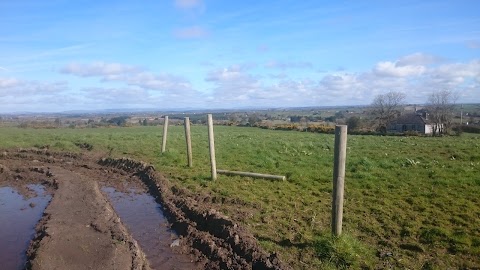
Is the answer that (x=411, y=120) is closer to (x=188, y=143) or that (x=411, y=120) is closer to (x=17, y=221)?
(x=188, y=143)

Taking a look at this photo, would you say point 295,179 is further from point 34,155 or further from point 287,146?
point 34,155

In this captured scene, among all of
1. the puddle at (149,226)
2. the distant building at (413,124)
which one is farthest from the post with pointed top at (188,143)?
the distant building at (413,124)

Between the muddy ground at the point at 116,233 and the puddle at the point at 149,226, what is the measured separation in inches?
6.7

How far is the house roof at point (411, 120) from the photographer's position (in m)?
76.2

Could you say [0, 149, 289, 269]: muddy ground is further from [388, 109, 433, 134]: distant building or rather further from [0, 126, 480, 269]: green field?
[388, 109, 433, 134]: distant building

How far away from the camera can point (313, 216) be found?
9195 mm

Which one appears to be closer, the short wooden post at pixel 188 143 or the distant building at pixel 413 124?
the short wooden post at pixel 188 143

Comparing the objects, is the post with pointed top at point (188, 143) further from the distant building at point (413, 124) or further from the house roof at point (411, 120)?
the house roof at point (411, 120)

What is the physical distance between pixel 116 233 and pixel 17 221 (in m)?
3.53

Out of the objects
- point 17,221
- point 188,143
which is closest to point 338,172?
point 17,221

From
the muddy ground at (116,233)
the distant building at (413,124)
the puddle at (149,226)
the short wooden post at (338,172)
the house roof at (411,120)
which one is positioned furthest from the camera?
the house roof at (411,120)

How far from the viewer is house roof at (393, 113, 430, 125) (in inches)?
3002

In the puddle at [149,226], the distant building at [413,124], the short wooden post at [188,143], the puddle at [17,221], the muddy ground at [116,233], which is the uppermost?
the short wooden post at [188,143]

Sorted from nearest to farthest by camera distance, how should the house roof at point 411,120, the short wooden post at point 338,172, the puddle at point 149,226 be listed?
the short wooden post at point 338,172 < the puddle at point 149,226 < the house roof at point 411,120
